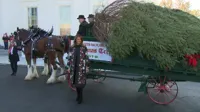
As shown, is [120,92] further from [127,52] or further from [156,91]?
[127,52]

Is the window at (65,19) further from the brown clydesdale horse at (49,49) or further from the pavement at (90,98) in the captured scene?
the pavement at (90,98)

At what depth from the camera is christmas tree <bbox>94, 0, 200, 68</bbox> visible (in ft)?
18.2

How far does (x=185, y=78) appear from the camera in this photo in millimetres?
5898

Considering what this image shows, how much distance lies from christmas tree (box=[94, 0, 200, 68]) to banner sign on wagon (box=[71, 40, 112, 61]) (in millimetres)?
314

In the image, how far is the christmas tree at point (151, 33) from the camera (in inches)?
219

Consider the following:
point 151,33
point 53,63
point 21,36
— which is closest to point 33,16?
point 21,36

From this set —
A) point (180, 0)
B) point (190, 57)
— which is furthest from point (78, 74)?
point (180, 0)

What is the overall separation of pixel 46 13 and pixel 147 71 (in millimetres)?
14751

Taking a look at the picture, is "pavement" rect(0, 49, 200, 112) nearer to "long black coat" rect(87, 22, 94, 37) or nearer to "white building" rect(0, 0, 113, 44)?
"long black coat" rect(87, 22, 94, 37)

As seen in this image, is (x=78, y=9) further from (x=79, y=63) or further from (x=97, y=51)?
(x=79, y=63)

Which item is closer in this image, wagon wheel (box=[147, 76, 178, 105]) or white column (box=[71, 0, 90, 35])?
wagon wheel (box=[147, 76, 178, 105])

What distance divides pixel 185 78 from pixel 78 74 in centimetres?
248

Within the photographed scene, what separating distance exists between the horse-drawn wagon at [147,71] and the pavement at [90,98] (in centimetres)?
30

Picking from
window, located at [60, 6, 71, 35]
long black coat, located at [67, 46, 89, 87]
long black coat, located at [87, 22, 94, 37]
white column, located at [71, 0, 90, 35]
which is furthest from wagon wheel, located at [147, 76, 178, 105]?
window, located at [60, 6, 71, 35]
